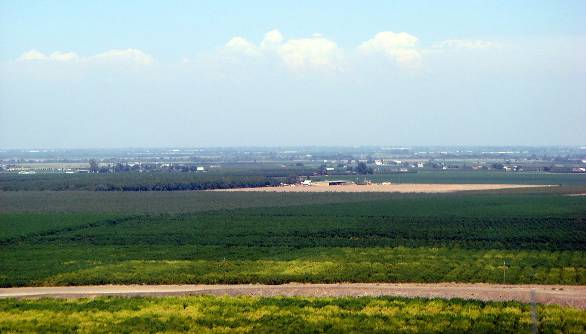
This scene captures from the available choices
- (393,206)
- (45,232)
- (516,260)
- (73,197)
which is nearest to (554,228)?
(516,260)

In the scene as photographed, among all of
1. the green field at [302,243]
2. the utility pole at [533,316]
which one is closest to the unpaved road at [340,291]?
the utility pole at [533,316]

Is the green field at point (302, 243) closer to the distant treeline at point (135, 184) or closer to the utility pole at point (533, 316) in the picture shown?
the utility pole at point (533, 316)

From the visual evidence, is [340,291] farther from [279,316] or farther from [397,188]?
[397,188]

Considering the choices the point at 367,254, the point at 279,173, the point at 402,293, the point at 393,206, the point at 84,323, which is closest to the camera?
the point at 84,323

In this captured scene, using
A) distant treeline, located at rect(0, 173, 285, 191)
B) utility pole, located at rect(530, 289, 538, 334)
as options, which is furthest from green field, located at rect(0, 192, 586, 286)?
distant treeline, located at rect(0, 173, 285, 191)

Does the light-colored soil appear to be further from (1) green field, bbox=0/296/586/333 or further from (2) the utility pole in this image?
(1) green field, bbox=0/296/586/333

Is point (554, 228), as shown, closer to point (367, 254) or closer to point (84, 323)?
point (367, 254)
